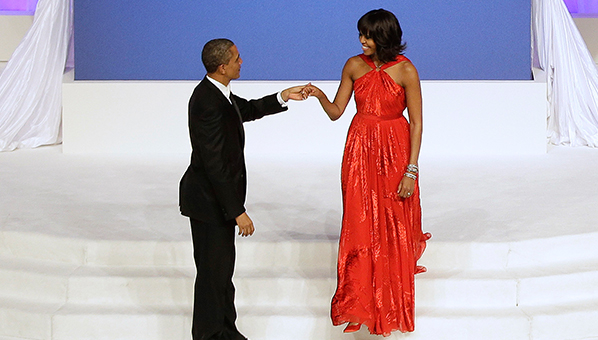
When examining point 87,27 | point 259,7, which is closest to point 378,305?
point 259,7

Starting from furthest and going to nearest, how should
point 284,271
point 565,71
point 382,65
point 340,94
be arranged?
1. point 565,71
2. point 284,271
3. point 340,94
4. point 382,65

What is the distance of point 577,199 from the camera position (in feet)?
16.3

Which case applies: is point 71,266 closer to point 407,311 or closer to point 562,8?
point 407,311

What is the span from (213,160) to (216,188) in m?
0.12

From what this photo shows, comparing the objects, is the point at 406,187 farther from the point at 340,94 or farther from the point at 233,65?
the point at 233,65

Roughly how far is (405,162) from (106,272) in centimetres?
165

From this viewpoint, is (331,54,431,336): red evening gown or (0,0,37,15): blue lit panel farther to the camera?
(0,0,37,15): blue lit panel

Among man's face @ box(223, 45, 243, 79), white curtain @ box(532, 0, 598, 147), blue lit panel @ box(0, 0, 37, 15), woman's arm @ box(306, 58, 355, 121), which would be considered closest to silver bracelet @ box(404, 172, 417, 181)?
woman's arm @ box(306, 58, 355, 121)

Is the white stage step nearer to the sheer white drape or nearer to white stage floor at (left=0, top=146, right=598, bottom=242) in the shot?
white stage floor at (left=0, top=146, right=598, bottom=242)

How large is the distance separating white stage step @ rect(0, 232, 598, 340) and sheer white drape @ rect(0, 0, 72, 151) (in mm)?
3770

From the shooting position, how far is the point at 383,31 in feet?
10.0

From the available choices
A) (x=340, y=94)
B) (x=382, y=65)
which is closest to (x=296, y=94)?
(x=340, y=94)

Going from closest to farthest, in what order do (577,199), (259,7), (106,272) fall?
(106,272), (577,199), (259,7)

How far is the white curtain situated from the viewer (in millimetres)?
7492
